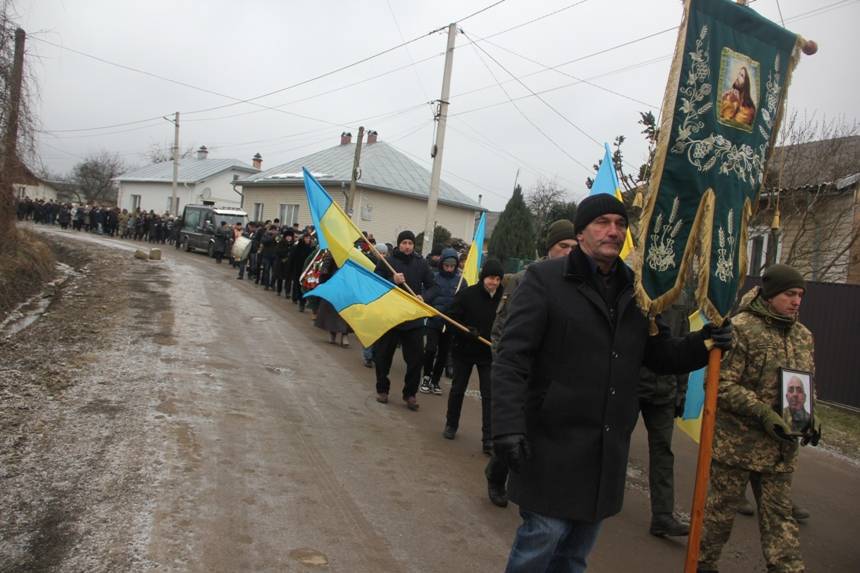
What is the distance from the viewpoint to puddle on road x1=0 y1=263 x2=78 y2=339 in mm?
10730

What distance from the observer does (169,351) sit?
9.55 metres

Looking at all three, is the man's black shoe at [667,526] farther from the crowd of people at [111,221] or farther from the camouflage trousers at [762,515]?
the crowd of people at [111,221]

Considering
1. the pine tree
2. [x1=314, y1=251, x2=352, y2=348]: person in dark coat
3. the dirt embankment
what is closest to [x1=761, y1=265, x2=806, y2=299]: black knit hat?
the dirt embankment

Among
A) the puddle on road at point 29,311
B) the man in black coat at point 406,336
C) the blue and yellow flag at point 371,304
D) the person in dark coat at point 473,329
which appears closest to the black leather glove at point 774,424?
the person in dark coat at point 473,329

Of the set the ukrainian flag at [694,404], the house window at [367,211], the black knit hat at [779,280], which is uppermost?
the house window at [367,211]

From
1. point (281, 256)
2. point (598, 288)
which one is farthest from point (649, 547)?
Result: point (281, 256)

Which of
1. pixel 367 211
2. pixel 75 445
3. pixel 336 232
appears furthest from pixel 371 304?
pixel 367 211

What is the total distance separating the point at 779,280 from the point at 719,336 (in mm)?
1089

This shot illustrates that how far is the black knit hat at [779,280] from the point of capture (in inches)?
163

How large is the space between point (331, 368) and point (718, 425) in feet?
22.0

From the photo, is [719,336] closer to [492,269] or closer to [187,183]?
[492,269]

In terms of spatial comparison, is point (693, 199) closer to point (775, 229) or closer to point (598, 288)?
point (775, 229)

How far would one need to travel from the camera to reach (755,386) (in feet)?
13.8

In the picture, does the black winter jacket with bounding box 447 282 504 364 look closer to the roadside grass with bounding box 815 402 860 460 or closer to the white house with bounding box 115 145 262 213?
the roadside grass with bounding box 815 402 860 460
